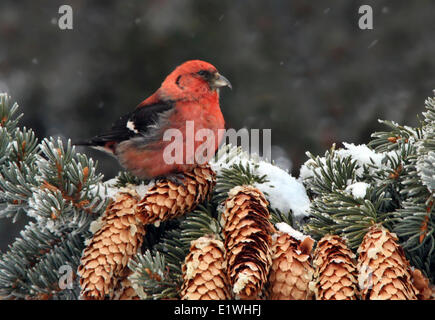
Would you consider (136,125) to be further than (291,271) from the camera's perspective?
Yes

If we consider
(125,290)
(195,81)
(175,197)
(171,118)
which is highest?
(195,81)

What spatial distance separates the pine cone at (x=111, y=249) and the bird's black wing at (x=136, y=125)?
62cm

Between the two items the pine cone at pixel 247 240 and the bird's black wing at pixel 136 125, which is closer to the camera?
the pine cone at pixel 247 240

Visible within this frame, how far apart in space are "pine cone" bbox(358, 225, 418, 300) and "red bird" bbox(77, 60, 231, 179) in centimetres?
62

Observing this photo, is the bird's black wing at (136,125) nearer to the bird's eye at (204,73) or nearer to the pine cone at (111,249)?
the bird's eye at (204,73)

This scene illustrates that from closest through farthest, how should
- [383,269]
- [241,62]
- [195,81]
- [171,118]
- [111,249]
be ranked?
[383,269], [111,249], [171,118], [195,81], [241,62]

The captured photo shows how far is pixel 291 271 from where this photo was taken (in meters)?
0.90

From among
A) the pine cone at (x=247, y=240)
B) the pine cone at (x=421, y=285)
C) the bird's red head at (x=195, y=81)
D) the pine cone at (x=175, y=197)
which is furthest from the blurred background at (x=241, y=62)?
the pine cone at (x=421, y=285)

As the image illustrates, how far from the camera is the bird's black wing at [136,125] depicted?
1646mm

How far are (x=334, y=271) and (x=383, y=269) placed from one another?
→ 0.26 feet

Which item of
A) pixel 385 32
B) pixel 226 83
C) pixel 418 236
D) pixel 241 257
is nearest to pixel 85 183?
pixel 241 257

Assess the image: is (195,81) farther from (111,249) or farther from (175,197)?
(111,249)

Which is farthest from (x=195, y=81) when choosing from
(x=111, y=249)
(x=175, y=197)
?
(x=111, y=249)
